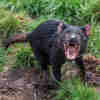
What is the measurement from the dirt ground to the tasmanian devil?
221mm

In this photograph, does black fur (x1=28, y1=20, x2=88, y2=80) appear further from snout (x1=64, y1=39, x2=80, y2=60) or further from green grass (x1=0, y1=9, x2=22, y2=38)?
green grass (x1=0, y1=9, x2=22, y2=38)

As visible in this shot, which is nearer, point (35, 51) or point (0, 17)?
point (35, 51)

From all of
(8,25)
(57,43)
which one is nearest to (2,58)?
(8,25)

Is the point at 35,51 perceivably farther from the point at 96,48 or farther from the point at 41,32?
the point at 96,48

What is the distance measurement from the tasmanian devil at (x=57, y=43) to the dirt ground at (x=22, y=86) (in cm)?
22

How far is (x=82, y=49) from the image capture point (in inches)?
106

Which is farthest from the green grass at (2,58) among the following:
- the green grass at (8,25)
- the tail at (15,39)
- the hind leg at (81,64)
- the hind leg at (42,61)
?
the hind leg at (81,64)

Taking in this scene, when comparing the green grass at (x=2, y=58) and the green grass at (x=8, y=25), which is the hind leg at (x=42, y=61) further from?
the green grass at (x=8, y=25)

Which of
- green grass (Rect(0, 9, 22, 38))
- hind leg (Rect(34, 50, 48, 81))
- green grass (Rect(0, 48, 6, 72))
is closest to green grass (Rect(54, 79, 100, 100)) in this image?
hind leg (Rect(34, 50, 48, 81))

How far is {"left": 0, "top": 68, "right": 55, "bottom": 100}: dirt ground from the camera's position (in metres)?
2.57

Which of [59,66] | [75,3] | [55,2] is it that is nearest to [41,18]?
[55,2]

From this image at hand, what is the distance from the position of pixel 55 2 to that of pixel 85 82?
160 cm

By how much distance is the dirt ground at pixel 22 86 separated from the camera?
2.57 m

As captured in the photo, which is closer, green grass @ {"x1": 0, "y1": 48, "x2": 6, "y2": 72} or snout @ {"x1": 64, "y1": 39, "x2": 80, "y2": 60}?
snout @ {"x1": 64, "y1": 39, "x2": 80, "y2": 60}
